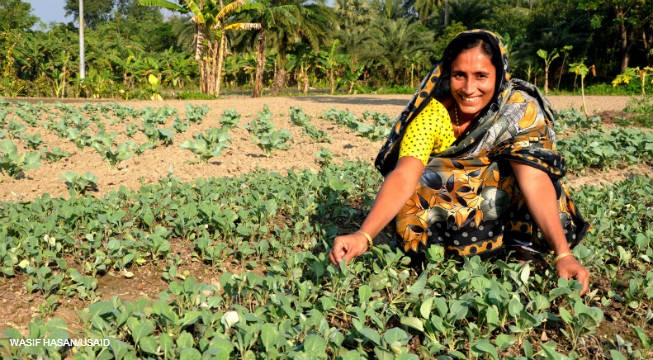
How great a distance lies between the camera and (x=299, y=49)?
91.1ft

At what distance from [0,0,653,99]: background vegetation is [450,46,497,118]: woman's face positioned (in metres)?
13.3

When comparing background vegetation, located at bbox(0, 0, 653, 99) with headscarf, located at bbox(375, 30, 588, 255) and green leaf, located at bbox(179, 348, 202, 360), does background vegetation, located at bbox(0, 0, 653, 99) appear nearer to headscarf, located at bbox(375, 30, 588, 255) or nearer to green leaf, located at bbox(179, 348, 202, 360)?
headscarf, located at bbox(375, 30, 588, 255)

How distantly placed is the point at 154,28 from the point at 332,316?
56342mm

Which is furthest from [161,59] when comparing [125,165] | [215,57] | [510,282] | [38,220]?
[510,282]

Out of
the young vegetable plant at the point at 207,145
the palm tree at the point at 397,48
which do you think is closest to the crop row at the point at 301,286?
the young vegetable plant at the point at 207,145

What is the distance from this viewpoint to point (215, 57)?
923 inches

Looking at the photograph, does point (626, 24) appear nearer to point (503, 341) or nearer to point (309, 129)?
point (309, 129)

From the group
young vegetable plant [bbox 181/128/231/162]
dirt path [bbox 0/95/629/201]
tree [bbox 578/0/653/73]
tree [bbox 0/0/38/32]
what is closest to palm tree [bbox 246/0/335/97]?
tree [bbox 578/0/653/73]

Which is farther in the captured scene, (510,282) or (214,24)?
(214,24)

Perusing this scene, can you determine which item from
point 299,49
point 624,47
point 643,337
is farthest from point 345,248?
point 299,49

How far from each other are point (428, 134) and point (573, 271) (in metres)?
0.82

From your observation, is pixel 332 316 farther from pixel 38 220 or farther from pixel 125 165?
pixel 125 165

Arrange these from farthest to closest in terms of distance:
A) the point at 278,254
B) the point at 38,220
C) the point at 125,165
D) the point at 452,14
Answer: the point at 452,14 → the point at 125,165 → the point at 38,220 → the point at 278,254

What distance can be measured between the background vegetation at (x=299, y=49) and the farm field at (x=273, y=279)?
12716 mm
